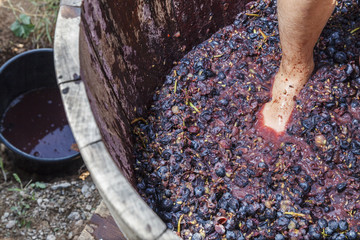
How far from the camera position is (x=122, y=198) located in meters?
1.24

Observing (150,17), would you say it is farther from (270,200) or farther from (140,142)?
(270,200)

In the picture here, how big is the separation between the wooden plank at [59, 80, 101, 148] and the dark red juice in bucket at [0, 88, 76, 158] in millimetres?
1906

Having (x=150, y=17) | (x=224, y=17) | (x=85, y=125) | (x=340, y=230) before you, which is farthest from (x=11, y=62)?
(x=340, y=230)

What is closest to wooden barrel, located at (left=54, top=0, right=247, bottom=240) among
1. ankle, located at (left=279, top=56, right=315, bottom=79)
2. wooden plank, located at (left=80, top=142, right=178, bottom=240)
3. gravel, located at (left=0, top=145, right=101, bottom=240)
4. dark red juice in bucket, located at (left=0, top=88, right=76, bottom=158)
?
wooden plank, located at (left=80, top=142, right=178, bottom=240)

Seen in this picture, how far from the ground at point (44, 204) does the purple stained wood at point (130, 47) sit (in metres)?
1.01

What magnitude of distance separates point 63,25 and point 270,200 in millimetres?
1196

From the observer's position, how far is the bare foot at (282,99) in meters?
2.11

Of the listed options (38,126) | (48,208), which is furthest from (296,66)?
(38,126)

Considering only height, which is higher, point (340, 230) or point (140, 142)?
point (140, 142)

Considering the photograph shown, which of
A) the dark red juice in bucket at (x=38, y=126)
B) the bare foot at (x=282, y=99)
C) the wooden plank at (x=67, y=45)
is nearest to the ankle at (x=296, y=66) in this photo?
the bare foot at (x=282, y=99)

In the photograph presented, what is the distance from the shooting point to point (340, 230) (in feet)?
6.12

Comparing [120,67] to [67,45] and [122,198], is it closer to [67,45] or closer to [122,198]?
[67,45]

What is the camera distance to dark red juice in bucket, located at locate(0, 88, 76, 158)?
10.5 ft

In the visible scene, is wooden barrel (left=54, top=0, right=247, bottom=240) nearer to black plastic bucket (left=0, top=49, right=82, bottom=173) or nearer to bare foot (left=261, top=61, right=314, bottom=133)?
bare foot (left=261, top=61, right=314, bottom=133)
